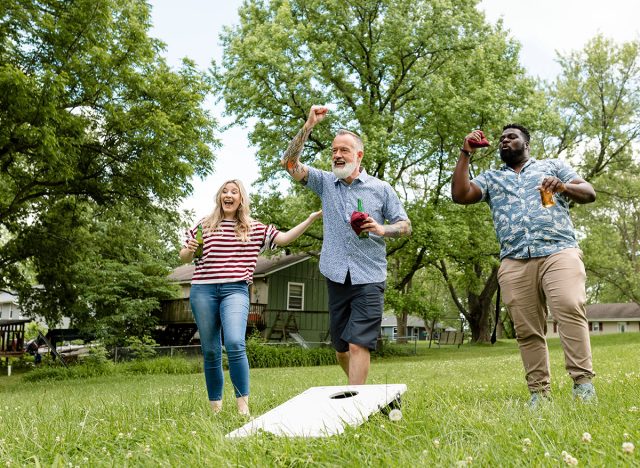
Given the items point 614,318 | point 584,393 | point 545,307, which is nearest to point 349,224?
point 545,307

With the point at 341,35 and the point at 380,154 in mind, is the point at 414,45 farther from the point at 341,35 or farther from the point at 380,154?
the point at 380,154

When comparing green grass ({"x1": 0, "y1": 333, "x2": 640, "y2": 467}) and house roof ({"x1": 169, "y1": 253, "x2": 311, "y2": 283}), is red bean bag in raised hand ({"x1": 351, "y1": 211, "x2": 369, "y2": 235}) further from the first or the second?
Result: house roof ({"x1": 169, "y1": 253, "x2": 311, "y2": 283})

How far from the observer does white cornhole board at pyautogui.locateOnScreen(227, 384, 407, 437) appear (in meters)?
2.91

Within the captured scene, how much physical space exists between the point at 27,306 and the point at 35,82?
41.4ft

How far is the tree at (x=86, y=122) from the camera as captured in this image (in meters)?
13.2

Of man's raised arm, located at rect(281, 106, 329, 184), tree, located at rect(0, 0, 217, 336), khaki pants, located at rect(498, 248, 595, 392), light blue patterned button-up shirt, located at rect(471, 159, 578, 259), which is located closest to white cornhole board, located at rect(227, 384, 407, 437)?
khaki pants, located at rect(498, 248, 595, 392)

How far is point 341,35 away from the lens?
959 inches

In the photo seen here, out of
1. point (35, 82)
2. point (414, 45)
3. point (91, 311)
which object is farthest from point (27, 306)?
point (414, 45)

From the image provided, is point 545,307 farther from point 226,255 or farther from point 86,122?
point 86,122

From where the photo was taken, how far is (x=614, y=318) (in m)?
71.9

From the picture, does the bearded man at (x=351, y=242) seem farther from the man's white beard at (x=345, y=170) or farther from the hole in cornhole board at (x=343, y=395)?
the hole in cornhole board at (x=343, y=395)

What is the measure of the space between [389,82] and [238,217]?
70.3ft

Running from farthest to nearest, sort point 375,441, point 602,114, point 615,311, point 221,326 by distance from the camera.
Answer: point 615,311 → point 602,114 → point 221,326 → point 375,441

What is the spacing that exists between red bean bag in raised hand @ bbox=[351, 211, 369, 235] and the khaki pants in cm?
121
